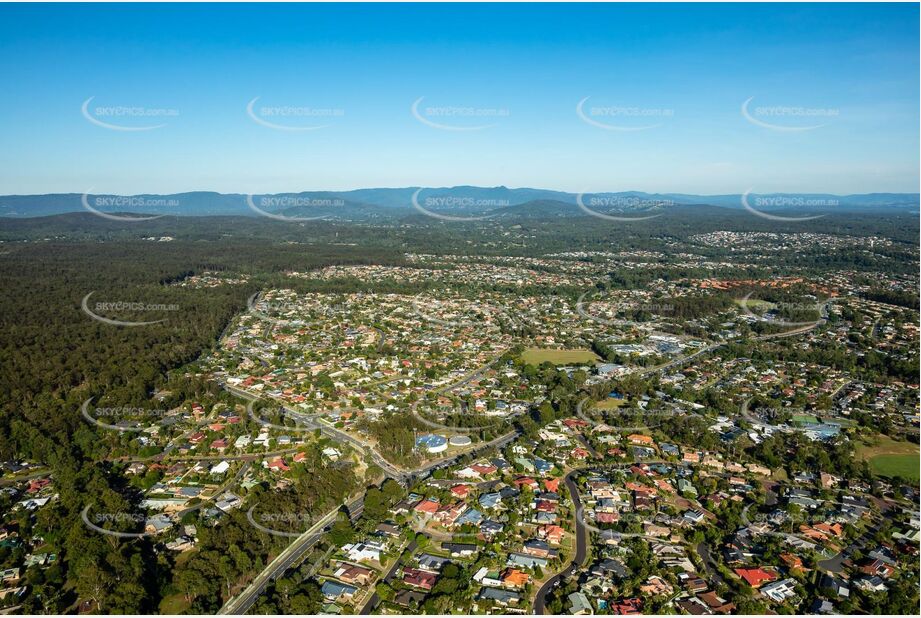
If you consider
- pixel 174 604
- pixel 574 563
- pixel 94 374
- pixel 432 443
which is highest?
pixel 94 374

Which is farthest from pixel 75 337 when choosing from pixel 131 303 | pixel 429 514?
pixel 429 514

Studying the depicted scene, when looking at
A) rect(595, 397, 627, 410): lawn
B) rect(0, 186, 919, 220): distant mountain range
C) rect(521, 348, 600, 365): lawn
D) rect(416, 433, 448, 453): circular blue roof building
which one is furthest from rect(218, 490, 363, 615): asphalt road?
rect(0, 186, 919, 220): distant mountain range

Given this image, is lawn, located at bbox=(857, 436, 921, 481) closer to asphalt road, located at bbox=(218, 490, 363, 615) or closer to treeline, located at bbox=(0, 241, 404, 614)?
asphalt road, located at bbox=(218, 490, 363, 615)

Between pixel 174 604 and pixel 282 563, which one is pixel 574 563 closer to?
pixel 282 563

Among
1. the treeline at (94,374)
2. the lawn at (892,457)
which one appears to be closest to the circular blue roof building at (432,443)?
the treeline at (94,374)

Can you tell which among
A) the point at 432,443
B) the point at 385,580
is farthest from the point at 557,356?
the point at 385,580

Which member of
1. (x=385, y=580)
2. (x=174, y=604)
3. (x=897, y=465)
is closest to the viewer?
Result: (x=174, y=604)

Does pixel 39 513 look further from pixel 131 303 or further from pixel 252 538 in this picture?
pixel 131 303
